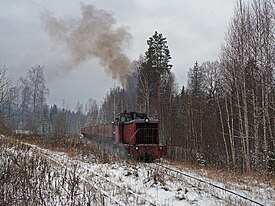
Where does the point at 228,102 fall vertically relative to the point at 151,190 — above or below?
above

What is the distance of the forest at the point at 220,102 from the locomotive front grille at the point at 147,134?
402 centimetres

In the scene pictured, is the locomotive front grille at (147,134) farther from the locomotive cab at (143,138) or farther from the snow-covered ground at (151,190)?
the snow-covered ground at (151,190)

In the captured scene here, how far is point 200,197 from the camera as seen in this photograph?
8875 millimetres

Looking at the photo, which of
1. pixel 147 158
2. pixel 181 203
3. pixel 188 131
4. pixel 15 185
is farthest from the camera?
pixel 188 131

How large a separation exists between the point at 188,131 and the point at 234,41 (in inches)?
553

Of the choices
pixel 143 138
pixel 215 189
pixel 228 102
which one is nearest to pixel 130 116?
pixel 143 138

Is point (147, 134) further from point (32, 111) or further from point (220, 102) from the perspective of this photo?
point (32, 111)

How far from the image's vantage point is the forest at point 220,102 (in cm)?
1808

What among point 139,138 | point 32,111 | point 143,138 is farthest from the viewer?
point 32,111

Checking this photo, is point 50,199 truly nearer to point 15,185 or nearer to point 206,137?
point 15,185

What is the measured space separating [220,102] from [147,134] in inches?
711

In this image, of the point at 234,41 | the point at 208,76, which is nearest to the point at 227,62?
the point at 234,41

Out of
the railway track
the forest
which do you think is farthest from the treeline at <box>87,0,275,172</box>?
the railway track

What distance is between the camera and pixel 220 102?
113ft
